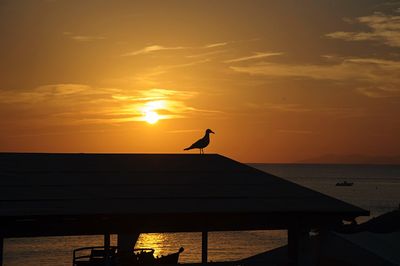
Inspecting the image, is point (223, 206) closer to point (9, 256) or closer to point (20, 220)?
point (20, 220)

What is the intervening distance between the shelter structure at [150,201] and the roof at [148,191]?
0.06 ft

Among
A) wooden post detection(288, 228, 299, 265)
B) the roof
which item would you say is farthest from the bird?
wooden post detection(288, 228, 299, 265)

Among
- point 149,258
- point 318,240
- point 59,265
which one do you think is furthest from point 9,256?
point 318,240

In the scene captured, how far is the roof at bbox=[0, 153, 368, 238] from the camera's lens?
9.23 meters

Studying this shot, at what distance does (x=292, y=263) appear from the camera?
10484 mm

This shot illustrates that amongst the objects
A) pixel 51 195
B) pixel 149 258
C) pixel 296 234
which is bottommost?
pixel 149 258

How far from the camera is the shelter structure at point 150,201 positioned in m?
9.12

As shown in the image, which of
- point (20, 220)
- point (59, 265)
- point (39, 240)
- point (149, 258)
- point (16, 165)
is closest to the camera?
point (20, 220)

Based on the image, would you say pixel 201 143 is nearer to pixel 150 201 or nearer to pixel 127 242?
pixel 127 242

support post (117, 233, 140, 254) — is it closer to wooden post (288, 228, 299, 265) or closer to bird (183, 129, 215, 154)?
bird (183, 129, 215, 154)

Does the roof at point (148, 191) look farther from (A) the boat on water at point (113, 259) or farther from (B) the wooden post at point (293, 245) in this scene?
(A) the boat on water at point (113, 259)

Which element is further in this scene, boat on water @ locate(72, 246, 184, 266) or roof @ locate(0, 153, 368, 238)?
boat on water @ locate(72, 246, 184, 266)

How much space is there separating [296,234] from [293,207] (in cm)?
84

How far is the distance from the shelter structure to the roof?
17mm
